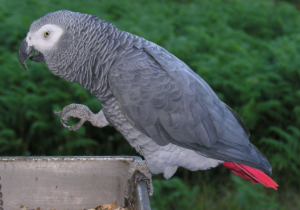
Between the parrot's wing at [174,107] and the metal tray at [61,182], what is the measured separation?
0.22 metres

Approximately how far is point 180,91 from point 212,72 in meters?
1.71

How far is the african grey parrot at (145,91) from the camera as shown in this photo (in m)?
1.51

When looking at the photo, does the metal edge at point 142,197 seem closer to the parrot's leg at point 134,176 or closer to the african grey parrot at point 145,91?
the parrot's leg at point 134,176

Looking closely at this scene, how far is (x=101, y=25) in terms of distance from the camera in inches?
61.6

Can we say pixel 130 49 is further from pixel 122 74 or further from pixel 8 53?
pixel 8 53

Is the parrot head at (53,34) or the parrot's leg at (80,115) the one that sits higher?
the parrot head at (53,34)

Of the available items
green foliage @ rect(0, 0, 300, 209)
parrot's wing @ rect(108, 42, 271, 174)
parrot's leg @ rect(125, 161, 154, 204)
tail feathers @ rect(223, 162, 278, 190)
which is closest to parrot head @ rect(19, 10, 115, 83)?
parrot's wing @ rect(108, 42, 271, 174)

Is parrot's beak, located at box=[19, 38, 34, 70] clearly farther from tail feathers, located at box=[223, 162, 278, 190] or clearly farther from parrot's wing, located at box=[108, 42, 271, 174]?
tail feathers, located at box=[223, 162, 278, 190]

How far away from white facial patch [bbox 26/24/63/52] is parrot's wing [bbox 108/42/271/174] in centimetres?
27

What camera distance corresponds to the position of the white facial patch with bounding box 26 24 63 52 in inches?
59.2

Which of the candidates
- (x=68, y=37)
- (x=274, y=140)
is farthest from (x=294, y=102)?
(x=68, y=37)

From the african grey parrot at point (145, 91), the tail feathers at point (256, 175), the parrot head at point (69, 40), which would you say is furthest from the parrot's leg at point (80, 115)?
the tail feathers at point (256, 175)

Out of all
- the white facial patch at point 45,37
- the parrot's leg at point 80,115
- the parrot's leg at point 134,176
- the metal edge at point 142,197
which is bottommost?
the parrot's leg at point 80,115

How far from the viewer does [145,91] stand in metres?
1.52
